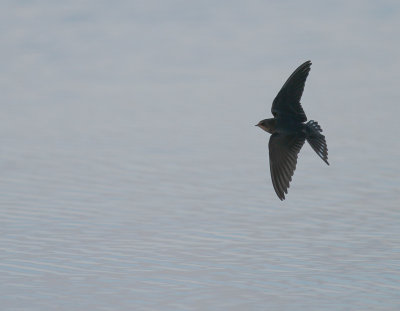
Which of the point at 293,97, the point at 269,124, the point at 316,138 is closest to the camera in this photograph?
the point at 316,138

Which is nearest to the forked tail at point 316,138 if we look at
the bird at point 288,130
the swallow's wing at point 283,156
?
the bird at point 288,130

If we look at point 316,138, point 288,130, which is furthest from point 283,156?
point 316,138

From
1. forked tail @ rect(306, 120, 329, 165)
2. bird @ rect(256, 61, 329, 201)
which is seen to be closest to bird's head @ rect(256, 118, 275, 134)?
bird @ rect(256, 61, 329, 201)

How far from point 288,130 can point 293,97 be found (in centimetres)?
20

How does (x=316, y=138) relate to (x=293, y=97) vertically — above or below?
below

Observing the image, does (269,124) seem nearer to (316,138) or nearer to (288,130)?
(288,130)

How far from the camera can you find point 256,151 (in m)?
10.2

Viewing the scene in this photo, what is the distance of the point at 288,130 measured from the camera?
6715mm

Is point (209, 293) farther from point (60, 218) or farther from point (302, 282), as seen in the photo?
point (60, 218)

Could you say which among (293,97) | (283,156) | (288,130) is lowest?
(283,156)

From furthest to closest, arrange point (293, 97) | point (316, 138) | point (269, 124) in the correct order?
point (269, 124) < point (293, 97) < point (316, 138)

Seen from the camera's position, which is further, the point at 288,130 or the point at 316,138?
the point at 288,130

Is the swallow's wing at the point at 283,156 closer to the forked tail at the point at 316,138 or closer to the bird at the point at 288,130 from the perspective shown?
the bird at the point at 288,130

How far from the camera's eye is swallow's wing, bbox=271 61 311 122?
663 centimetres
